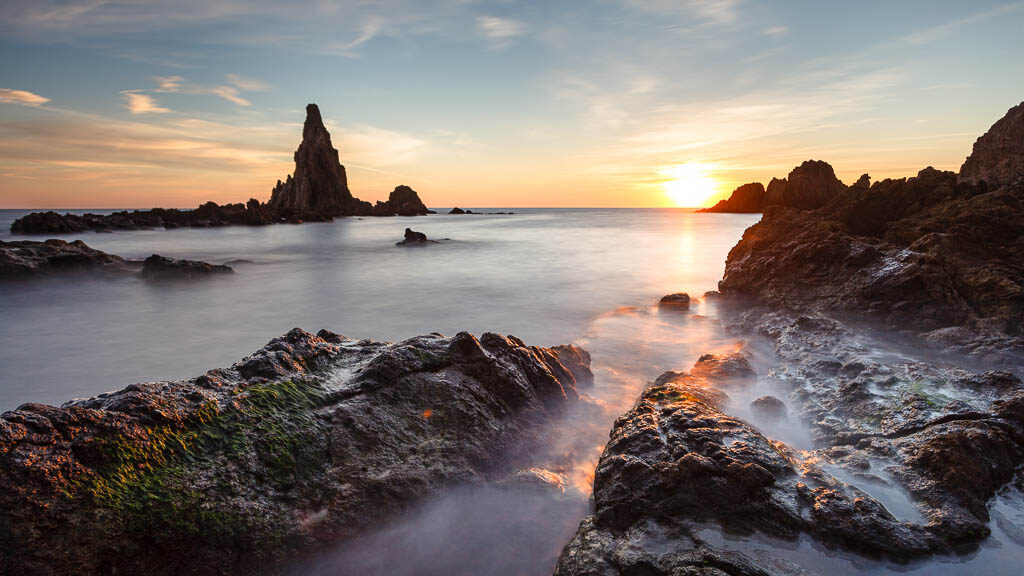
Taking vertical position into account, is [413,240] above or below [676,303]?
above

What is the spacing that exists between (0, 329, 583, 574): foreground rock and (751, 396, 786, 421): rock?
2512mm

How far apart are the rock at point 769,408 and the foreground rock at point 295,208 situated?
5247cm

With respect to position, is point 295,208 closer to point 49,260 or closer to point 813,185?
point 49,260

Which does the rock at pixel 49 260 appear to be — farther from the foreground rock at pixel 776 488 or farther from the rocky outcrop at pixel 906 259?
the rocky outcrop at pixel 906 259

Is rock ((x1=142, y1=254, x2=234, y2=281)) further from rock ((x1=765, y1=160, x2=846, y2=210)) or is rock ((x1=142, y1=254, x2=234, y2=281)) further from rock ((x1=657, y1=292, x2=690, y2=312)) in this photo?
rock ((x1=765, y1=160, x2=846, y2=210))

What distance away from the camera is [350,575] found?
9.23 feet

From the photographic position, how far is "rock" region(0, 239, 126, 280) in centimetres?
1307

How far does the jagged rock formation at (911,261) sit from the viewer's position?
5.72 m

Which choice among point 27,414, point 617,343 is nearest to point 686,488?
point 27,414

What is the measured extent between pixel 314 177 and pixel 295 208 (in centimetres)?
734

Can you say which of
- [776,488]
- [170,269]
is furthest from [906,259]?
[170,269]

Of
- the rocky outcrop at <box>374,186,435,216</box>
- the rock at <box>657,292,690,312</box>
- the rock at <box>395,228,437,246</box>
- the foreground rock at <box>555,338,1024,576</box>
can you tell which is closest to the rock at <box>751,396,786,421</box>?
the foreground rock at <box>555,338,1024,576</box>

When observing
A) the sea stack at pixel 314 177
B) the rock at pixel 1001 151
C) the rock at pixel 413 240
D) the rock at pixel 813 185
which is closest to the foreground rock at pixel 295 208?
the sea stack at pixel 314 177

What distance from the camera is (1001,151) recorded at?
84.6 ft
